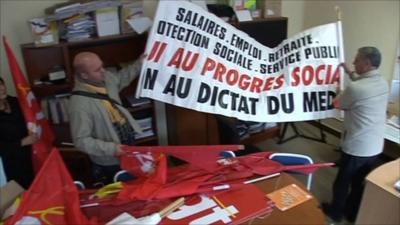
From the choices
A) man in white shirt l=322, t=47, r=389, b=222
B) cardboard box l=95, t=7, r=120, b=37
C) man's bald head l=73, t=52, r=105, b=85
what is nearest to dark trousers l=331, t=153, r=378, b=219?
man in white shirt l=322, t=47, r=389, b=222

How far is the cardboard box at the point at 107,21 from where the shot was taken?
2.76 meters

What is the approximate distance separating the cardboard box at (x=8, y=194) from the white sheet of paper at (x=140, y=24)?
1491 mm

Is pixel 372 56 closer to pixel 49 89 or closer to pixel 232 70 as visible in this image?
pixel 232 70

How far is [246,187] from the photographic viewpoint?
2.00 metres

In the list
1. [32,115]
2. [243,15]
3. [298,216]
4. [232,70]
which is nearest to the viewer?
[298,216]

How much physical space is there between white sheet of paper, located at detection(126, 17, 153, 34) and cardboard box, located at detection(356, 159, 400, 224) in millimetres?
2030

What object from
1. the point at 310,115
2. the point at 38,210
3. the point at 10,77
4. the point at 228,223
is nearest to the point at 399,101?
the point at 310,115

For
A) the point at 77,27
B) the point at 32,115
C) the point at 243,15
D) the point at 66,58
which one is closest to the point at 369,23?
the point at 243,15

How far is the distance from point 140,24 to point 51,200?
1716mm

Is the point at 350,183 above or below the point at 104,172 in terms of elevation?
below

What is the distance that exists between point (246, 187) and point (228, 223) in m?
0.31

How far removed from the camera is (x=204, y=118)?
132 inches

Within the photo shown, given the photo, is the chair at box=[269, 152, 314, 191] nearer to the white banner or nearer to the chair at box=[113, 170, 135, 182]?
the white banner

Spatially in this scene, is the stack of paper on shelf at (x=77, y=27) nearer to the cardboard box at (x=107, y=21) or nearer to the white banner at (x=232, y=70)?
the cardboard box at (x=107, y=21)
